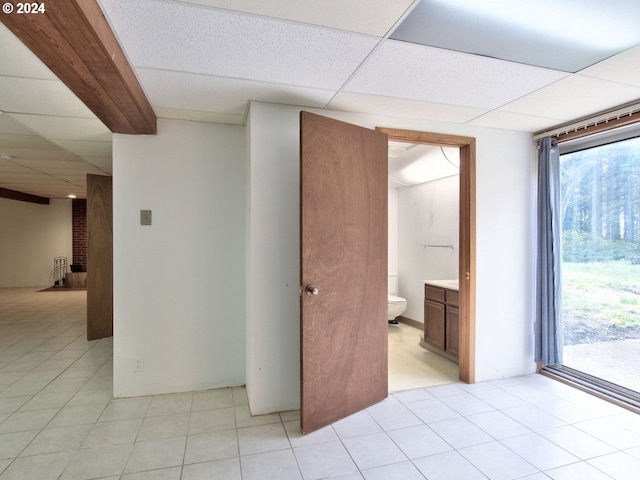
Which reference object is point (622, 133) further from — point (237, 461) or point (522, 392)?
point (237, 461)

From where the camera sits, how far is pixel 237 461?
1.94 m

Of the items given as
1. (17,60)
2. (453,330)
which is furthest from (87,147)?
(453,330)

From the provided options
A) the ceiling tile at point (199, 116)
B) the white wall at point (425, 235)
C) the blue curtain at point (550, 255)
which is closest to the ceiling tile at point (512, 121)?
the blue curtain at point (550, 255)

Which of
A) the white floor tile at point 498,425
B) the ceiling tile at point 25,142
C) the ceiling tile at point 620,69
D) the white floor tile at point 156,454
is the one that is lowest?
the white floor tile at point 498,425

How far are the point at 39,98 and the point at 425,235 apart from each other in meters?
4.26

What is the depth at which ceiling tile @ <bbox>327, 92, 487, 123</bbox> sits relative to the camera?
246 cm

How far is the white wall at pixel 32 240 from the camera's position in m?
8.38

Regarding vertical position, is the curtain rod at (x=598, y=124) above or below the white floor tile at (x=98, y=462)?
above

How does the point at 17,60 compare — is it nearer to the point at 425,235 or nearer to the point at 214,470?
the point at 214,470

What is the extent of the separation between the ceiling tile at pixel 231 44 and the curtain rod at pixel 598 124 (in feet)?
6.86

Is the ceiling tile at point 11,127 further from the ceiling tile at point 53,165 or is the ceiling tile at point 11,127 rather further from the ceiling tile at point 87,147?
the ceiling tile at point 53,165

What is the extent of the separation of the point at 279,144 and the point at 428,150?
1.97 m

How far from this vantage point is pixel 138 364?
2770 millimetres

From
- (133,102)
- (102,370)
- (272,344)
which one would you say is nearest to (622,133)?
(272,344)
